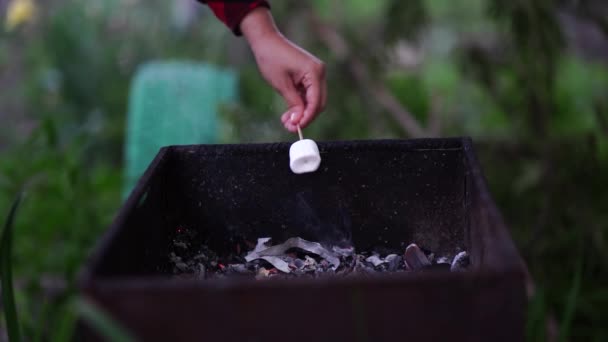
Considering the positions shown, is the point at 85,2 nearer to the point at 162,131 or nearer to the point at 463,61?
the point at 162,131

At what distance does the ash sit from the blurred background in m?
0.19

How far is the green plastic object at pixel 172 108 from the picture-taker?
2967 mm

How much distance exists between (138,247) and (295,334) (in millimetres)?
354

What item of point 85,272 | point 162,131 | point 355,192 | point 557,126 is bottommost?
point 557,126

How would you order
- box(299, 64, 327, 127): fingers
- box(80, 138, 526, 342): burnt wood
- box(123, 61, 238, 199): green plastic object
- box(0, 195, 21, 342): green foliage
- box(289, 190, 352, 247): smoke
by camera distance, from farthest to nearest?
1. box(123, 61, 238, 199): green plastic object
2. box(299, 64, 327, 127): fingers
3. box(289, 190, 352, 247): smoke
4. box(0, 195, 21, 342): green foliage
5. box(80, 138, 526, 342): burnt wood

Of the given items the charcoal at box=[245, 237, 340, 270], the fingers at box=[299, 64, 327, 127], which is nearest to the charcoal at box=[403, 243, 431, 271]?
the charcoal at box=[245, 237, 340, 270]

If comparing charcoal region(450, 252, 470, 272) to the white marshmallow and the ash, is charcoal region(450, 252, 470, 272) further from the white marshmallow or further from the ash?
the white marshmallow

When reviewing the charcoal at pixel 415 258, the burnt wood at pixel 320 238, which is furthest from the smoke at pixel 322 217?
the charcoal at pixel 415 258

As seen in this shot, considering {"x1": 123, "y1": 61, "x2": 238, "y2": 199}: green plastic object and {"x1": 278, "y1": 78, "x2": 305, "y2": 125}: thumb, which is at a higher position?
{"x1": 278, "y1": 78, "x2": 305, "y2": 125}: thumb

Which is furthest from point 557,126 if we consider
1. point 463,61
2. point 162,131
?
point 162,131

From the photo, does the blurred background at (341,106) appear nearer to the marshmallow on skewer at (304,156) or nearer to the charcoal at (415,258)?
the charcoal at (415,258)

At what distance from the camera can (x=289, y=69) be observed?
4.46 feet

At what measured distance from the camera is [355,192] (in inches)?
49.0

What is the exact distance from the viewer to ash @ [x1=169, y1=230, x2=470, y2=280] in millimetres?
1147
